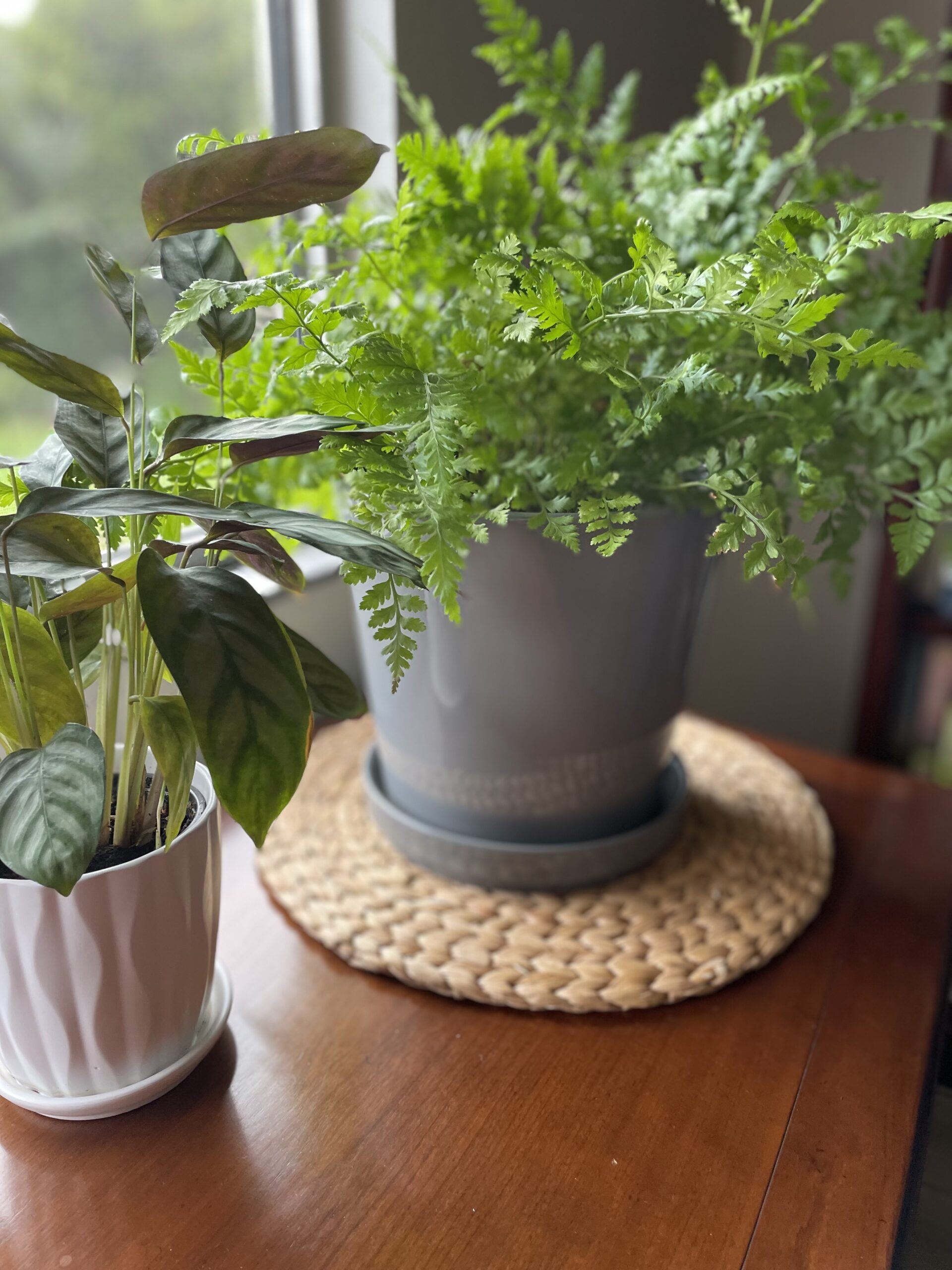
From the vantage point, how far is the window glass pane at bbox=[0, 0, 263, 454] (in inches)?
30.8

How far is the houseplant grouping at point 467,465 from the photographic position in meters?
0.38

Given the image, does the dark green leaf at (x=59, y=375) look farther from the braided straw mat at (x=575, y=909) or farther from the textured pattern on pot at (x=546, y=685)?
the braided straw mat at (x=575, y=909)

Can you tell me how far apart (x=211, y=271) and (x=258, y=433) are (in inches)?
4.7

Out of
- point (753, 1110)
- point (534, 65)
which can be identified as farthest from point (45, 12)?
point (753, 1110)

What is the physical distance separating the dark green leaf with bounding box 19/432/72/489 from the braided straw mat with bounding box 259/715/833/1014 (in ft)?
1.05

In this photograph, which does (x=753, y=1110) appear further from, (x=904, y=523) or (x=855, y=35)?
(x=855, y=35)

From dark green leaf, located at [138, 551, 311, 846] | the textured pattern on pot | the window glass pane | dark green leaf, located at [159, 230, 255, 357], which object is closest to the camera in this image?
dark green leaf, located at [138, 551, 311, 846]

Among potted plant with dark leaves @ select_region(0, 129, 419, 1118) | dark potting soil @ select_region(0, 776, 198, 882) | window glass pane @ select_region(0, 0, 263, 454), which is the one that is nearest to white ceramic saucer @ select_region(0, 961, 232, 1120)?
potted plant with dark leaves @ select_region(0, 129, 419, 1118)

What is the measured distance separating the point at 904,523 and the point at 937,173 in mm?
796

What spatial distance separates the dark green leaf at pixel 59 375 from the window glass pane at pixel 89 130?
39 centimetres

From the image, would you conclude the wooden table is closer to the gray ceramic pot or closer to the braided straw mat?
the braided straw mat

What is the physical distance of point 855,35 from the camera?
1.21m

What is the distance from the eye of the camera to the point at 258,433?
0.38m

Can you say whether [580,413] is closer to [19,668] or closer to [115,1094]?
[19,668]
